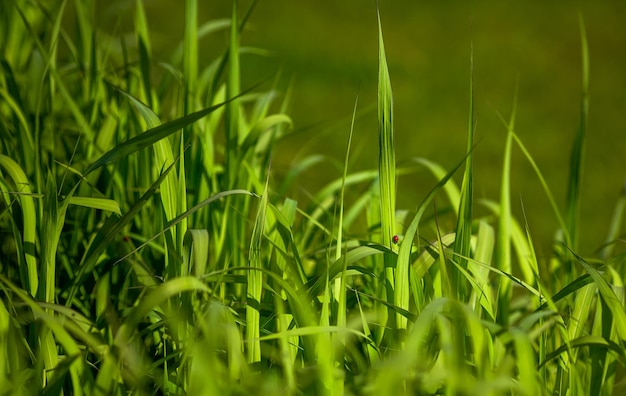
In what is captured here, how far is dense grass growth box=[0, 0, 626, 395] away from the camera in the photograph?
845 millimetres

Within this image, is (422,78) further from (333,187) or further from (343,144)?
(333,187)

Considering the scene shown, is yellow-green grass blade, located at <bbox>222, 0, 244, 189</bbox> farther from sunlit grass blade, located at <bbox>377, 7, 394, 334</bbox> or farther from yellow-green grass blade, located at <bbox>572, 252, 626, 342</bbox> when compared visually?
yellow-green grass blade, located at <bbox>572, 252, 626, 342</bbox>

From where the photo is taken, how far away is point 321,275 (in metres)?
1.00

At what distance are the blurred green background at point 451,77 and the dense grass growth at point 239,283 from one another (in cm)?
162

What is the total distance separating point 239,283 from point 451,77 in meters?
3.66

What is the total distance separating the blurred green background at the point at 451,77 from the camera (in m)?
3.62

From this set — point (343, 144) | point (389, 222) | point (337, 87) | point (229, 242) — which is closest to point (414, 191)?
point (343, 144)

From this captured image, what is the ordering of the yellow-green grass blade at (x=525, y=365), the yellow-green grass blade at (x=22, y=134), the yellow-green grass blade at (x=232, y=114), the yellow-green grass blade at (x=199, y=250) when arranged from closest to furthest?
the yellow-green grass blade at (x=525, y=365)
the yellow-green grass blade at (x=199, y=250)
the yellow-green grass blade at (x=22, y=134)
the yellow-green grass blade at (x=232, y=114)

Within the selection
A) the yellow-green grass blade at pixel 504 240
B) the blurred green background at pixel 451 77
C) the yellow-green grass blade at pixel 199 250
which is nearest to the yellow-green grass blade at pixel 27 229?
the yellow-green grass blade at pixel 199 250

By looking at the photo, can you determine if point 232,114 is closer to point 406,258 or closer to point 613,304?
point 406,258

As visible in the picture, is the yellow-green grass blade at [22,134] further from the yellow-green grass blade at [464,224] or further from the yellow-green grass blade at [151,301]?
the yellow-green grass blade at [464,224]

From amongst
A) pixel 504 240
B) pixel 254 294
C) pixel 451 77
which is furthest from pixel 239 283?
pixel 451 77

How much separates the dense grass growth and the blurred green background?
63.8 inches

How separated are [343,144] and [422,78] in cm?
106
